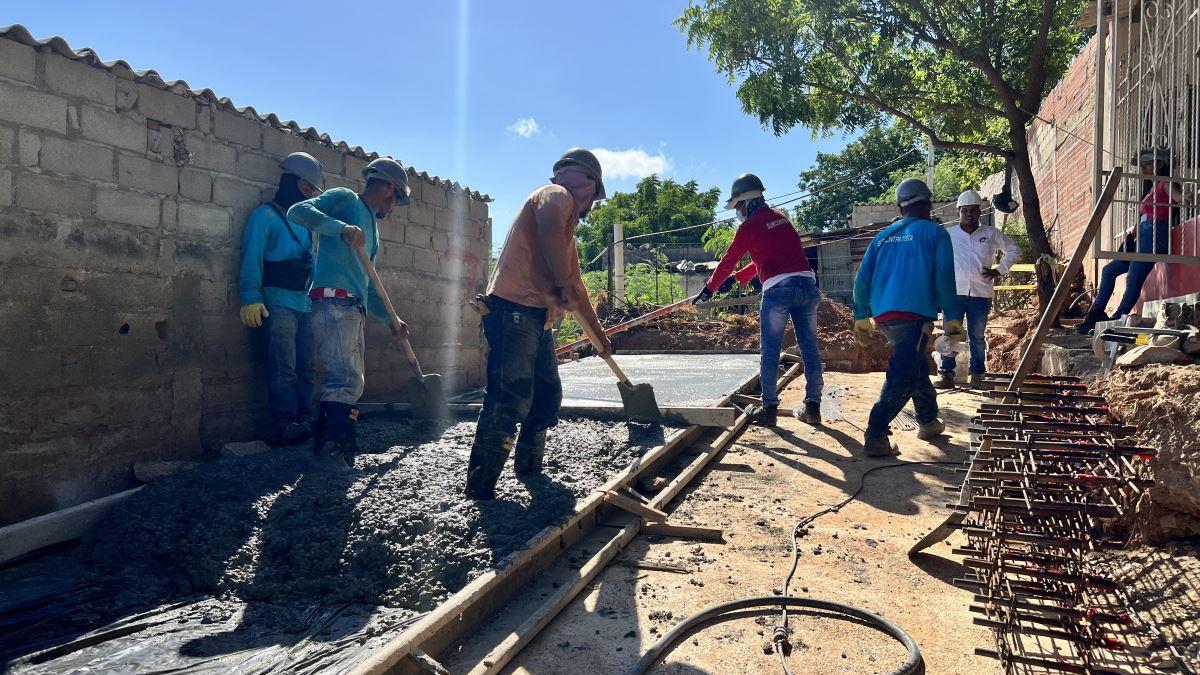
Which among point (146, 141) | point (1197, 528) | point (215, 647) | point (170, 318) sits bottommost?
point (215, 647)

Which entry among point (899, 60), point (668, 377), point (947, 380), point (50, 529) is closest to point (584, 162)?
point (50, 529)

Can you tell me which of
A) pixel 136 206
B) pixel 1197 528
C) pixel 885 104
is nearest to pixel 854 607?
pixel 1197 528

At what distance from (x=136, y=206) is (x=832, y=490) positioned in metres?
4.11

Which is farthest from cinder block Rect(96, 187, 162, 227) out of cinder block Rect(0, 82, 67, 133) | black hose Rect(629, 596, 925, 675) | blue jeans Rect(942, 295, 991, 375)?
blue jeans Rect(942, 295, 991, 375)

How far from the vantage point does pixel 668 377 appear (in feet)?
23.9

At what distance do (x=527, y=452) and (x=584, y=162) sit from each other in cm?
148

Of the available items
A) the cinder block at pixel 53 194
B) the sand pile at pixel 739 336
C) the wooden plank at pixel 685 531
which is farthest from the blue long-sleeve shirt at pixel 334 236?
the sand pile at pixel 739 336

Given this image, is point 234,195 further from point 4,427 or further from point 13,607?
point 13,607

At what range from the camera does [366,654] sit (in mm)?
1978

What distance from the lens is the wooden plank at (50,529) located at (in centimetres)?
273

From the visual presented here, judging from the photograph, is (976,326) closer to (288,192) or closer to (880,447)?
(880,447)

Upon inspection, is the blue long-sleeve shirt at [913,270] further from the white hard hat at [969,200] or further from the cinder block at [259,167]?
the cinder block at [259,167]

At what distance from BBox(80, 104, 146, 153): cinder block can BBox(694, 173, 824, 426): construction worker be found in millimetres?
3841

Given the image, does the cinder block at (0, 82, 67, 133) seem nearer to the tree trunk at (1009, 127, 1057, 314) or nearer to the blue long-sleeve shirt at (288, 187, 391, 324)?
the blue long-sleeve shirt at (288, 187, 391, 324)
